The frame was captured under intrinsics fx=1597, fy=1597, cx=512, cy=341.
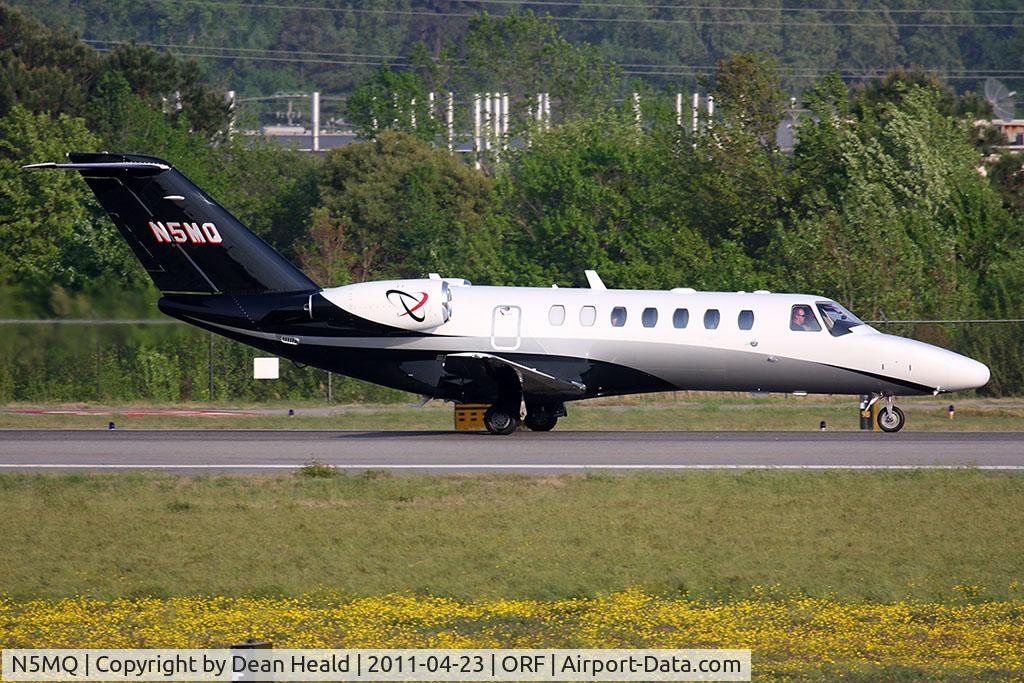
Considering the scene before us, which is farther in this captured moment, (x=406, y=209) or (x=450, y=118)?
(x=450, y=118)

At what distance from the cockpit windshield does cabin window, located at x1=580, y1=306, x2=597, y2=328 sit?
3931 mm

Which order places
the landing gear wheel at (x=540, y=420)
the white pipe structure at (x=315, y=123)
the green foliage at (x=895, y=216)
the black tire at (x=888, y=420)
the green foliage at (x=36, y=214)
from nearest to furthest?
the black tire at (x=888, y=420), the landing gear wheel at (x=540, y=420), the green foliage at (x=895, y=216), the green foliage at (x=36, y=214), the white pipe structure at (x=315, y=123)

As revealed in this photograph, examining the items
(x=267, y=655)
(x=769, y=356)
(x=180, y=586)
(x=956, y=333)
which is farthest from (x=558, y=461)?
(x=956, y=333)

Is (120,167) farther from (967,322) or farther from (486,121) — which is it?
(486,121)

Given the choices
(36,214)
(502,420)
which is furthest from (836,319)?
(36,214)

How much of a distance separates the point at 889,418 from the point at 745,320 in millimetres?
3273

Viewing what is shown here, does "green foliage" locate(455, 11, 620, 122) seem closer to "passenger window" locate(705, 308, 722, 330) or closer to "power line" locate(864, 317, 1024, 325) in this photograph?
"power line" locate(864, 317, 1024, 325)

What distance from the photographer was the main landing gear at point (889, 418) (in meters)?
28.1

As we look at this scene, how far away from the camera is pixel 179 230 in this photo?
26844 millimetres

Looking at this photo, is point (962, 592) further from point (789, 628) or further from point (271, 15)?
point (271, 15)

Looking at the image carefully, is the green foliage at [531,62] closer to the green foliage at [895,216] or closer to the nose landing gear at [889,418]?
the green foliage at [895,216]

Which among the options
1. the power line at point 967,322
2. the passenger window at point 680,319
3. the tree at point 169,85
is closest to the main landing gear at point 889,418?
the passenger window at point 680,319

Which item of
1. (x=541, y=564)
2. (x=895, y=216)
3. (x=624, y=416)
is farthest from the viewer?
(x=895, y=216)

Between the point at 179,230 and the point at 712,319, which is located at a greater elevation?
the point at 179,230
